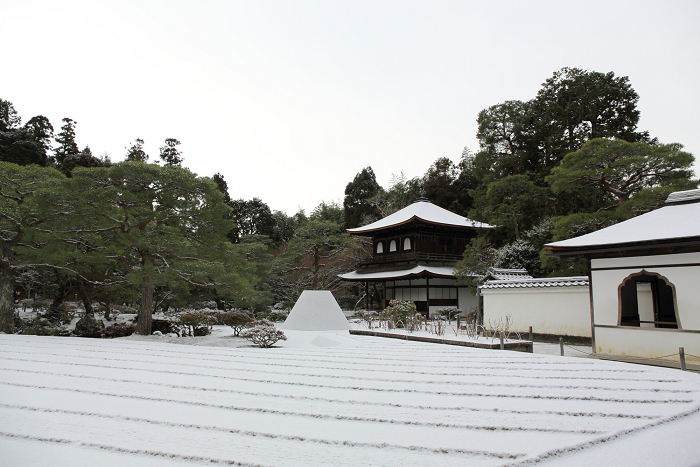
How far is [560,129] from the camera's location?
913 inches

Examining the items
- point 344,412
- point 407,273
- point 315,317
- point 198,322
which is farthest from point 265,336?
point 407,273

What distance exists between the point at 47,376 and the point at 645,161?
14.1 meters

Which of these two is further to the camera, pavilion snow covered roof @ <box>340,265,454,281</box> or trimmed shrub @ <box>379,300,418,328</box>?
pavilion snow covered roof @ <box>340,265,454,281</box>

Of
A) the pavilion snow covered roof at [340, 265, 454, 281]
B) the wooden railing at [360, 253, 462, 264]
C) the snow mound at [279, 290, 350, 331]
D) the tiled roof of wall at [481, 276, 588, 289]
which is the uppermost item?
the wooden railing at [360, 253, 462, 264]

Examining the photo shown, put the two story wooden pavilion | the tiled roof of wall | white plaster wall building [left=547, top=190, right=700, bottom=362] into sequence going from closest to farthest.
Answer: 1. white plaster wall building [left=547, top=190, right=700, bottom=362]
2. the tiled roof of wall
3. the two story wooden pavilion

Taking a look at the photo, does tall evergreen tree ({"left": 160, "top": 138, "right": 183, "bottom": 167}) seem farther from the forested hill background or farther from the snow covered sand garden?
the snow covered sand garden

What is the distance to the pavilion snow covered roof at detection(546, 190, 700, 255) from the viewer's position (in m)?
6.40

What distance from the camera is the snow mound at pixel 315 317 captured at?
9109 millimetres

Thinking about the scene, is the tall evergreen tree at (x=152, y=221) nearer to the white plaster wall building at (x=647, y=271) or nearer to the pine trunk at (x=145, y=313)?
the pine trunk at (x=145, y=313)

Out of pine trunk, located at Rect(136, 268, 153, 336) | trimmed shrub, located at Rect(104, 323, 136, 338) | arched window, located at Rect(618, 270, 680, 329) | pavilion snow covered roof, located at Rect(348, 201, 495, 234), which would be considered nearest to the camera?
arched window, located at Rect(618, 270, 680, 329)

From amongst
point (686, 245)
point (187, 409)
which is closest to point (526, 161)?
point (686, 245)

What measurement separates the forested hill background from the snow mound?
47.6 inches

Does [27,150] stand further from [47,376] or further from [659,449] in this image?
[659,449]

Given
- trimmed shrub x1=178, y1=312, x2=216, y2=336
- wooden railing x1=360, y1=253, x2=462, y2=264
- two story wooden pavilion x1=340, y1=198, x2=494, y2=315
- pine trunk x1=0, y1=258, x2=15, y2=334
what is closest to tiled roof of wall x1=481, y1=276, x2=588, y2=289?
two story wooden pavilion x1=340, y1=198, x2=494, y2=315
